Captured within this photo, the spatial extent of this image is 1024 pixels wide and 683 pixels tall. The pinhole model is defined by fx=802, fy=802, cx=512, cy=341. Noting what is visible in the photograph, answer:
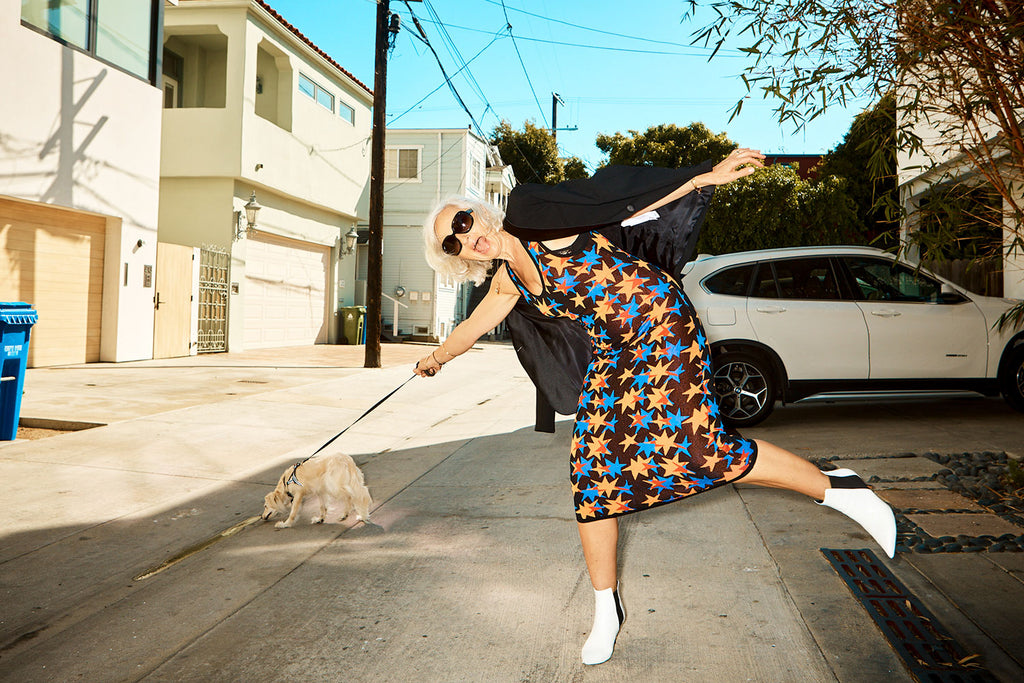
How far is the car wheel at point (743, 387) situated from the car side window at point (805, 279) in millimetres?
757

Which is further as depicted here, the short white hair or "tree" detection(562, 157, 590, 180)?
"tree" detection(562, 157, 590, 180)

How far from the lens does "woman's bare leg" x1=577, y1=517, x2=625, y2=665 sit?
9.11ft

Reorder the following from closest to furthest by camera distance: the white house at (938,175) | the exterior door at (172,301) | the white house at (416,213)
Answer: the white house at (938,175) < the exterior door at (172,301) < the white house at (416,213)

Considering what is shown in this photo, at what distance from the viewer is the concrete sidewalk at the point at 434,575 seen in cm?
286

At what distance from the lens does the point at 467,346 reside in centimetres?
328

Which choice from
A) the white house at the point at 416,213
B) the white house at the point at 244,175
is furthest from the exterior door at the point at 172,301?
A: the white house at the point at 416,213

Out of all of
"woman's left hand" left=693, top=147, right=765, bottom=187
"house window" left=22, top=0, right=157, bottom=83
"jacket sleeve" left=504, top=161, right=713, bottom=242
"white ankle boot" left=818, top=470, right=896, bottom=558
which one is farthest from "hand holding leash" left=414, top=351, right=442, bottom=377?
"house window" left=22, top=0, right=157, bottom=83

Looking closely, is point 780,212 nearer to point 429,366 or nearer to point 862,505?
point 429,366

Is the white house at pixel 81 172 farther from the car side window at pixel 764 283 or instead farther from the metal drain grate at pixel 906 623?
the metal drain grate at pixel 906 623

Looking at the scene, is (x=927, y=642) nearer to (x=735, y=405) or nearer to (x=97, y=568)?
(x=97, y=568)

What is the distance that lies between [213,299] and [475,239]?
14.9 m

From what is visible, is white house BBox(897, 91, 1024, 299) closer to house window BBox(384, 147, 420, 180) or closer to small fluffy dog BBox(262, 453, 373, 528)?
small fluffy dog BBox(262, 453, 373, 528)

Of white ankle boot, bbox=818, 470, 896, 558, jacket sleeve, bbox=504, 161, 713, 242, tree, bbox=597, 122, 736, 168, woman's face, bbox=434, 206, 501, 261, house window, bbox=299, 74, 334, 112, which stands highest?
tree, bbox=597, 122, 736, 168

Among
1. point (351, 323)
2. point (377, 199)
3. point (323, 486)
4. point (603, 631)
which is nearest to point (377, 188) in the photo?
point (377, 199)
